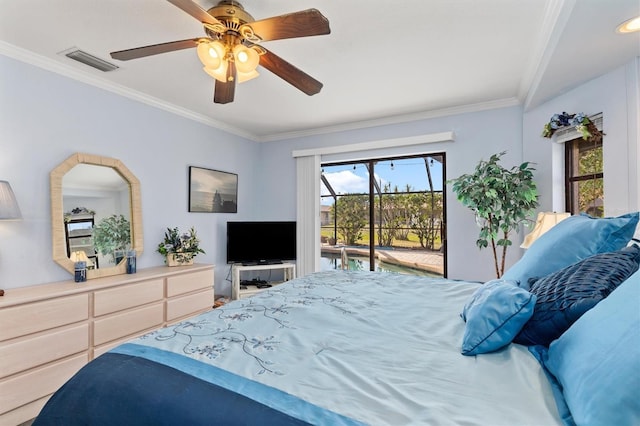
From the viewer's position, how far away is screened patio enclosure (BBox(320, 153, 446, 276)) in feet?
12.9

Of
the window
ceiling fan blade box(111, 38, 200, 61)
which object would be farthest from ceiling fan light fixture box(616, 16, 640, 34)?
ceiling fan blade box(111, 38, 200, 61)

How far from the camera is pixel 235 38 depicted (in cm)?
177

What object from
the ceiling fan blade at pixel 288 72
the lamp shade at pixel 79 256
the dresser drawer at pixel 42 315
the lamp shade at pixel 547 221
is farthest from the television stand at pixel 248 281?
the lamp shade at pixel 547 221

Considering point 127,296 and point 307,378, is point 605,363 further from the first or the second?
point 127,296

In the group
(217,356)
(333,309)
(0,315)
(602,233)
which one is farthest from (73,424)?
(602,233)

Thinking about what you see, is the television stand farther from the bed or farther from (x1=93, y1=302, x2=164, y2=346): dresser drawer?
the bed

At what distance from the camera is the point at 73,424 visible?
0.92m

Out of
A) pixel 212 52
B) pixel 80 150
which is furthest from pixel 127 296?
pixel 212 52

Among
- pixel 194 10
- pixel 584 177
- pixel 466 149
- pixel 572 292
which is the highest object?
pixel 194 10

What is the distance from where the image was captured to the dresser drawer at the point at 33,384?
75.5 inches

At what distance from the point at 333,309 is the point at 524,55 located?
2.50 meters

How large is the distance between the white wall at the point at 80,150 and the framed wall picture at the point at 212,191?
8 centimetres

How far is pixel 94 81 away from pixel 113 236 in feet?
4.74

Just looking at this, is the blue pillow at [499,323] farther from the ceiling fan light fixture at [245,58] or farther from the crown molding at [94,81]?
the crown molding at [94,81]
